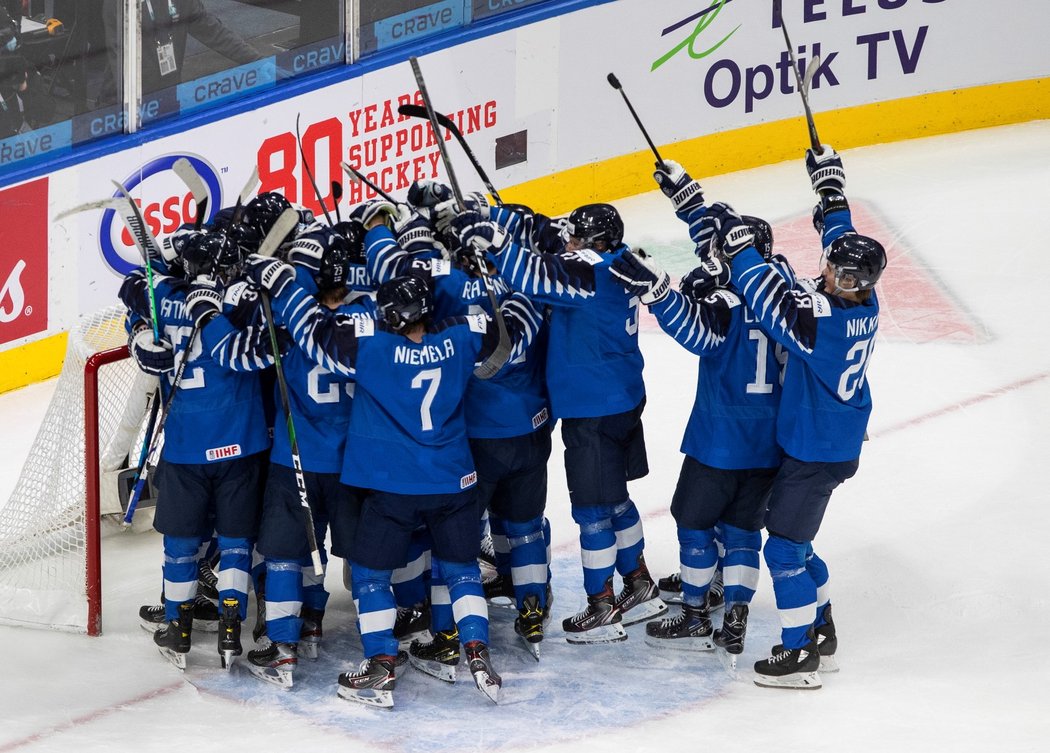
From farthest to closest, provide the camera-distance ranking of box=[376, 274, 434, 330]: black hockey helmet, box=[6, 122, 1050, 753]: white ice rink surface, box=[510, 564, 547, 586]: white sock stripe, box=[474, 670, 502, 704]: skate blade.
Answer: box=[510, 564, 547, 586]: white sock stripe
box=[474, 670, 502, 704]: skate blade
box=[6, 122, 1050, 753]: white ice rink surface
box=[376, 274, 434, 330]: black hockey helmet

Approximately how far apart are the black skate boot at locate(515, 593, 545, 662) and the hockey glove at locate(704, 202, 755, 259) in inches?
47.1

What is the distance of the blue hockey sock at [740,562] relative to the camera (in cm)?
474

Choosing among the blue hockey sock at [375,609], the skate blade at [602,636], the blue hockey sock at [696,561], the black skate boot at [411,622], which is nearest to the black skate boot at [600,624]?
the skate blade at [602,636]

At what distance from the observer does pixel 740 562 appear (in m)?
4.75

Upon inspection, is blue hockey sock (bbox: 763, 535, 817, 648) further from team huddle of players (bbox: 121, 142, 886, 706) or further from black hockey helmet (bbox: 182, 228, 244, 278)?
black hockey helmet (bbox: 182, 228, 244, 278)

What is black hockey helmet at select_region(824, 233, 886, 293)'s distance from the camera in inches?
168

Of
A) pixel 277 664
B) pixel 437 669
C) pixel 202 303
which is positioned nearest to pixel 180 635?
pixel 277 664

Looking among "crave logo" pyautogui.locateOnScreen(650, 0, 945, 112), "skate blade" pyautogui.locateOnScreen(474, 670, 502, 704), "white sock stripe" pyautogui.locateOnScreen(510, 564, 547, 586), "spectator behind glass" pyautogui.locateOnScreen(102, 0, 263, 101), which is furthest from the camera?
"crave logo" pyautogui.locateOnScreen(650, 0, 945, 112)

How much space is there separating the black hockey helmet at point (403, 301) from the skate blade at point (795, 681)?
1443mm

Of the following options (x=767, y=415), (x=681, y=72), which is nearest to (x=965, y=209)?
(x=681, y=72)

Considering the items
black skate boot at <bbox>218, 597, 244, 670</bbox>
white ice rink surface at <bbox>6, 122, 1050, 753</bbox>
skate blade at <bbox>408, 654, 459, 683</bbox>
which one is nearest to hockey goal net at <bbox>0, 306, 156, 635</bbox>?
white ice rink surface at <bbox>6, 122, 1050, 753</bbox>

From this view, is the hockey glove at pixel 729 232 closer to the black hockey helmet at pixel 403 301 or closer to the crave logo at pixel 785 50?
the black hockey helmet at pixel 403 301

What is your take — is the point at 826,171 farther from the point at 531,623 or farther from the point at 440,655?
the point at 440,655

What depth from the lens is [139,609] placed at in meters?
5.07
